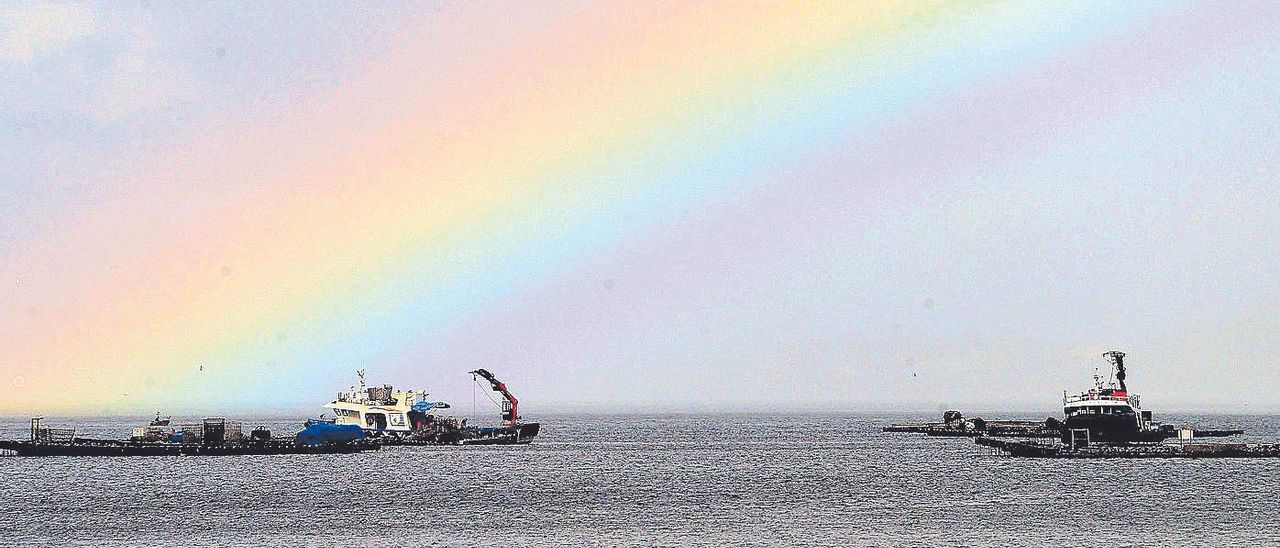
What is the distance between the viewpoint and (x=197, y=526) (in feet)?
259

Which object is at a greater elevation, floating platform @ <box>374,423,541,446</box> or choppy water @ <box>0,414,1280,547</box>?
floating platform @ <box>374,423,541,446</box>

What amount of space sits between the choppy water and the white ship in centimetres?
1865

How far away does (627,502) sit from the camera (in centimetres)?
9456

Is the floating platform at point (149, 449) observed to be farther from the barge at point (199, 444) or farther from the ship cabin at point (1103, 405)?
the ship cabin at point (1103, 405)

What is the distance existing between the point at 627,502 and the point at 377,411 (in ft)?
250

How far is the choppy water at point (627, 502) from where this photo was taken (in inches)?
2938

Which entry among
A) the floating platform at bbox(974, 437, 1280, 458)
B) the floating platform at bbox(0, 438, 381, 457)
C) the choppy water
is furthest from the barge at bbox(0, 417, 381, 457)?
the floating platform at bbox(974, 437, 1280, 458)

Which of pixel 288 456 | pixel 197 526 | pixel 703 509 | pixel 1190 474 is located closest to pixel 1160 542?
pixel 703 509

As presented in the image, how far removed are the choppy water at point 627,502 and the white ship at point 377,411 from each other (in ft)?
61.2

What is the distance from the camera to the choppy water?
74.6m

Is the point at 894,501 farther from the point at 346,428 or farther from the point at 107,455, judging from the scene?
the point at 107,455

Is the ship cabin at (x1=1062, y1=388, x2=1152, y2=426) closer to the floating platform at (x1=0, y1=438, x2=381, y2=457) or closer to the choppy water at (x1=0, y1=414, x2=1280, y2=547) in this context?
the choppy water at (x1=0, y1=414, x2=1280, y2=547)

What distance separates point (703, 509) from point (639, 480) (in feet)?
94.1

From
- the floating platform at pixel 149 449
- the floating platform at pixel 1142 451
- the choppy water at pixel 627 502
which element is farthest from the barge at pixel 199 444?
the floating platform at pixel 1142 451
